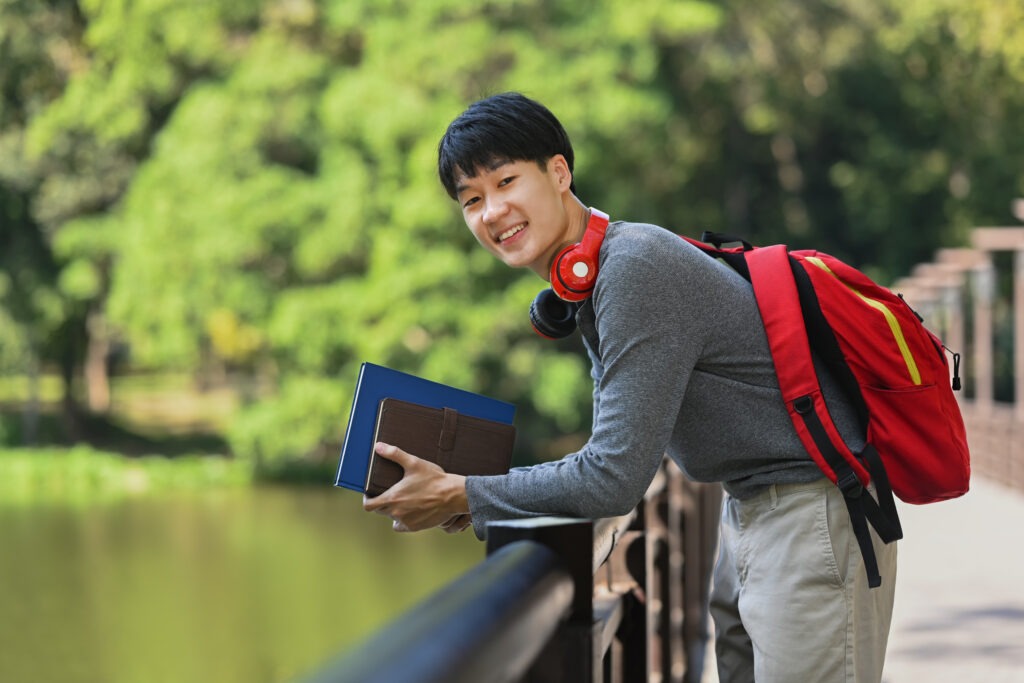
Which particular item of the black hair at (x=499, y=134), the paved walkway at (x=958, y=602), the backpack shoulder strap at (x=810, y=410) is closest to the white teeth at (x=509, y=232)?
the black hair at (x=499, y=134)

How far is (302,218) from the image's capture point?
25.8 m

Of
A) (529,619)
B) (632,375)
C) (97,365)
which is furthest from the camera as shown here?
(97,365)

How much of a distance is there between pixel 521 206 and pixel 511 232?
0.05 m

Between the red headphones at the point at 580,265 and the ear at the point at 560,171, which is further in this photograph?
the ear at the point at 560,171

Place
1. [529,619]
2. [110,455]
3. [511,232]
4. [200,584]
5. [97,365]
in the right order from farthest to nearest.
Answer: [97,365] < [110,455] < [200,584] < [511,232] < [529,619]

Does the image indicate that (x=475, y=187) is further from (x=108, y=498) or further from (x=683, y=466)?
(x=108, y=498)

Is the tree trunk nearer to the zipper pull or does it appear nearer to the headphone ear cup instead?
the headphone ear cup

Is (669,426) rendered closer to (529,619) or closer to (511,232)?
(511,232)

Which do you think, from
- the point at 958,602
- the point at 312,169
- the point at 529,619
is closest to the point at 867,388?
the point at 529,619

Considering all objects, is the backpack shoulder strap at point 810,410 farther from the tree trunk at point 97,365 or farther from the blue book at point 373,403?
the tree trunk at point 97,365

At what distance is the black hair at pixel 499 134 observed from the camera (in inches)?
88.0

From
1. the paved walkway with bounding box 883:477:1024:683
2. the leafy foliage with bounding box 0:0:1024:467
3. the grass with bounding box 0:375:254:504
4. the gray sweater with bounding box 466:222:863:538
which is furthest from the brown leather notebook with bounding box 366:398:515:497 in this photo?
the grass with bounding box 0:375:254:504

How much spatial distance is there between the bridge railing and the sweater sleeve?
9cm

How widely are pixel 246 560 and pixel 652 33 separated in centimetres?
1227
